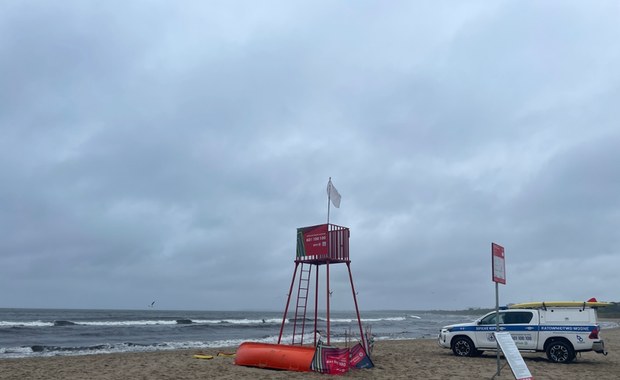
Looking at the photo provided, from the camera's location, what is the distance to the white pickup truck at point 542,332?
684 inches

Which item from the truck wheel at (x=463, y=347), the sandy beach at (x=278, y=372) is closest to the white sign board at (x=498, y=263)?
the sandy beach at (x=278, y=372)

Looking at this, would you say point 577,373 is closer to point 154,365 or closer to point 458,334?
point 458,334

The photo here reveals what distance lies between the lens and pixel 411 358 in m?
19.2

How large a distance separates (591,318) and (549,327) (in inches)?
51.6

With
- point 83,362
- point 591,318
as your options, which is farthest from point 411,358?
point 83,362

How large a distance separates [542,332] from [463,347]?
9.04 ft

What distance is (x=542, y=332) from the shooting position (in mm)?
18062

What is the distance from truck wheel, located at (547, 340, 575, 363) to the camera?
57.5ft

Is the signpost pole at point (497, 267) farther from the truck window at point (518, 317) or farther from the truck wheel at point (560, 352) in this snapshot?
the truck window at point (518, 317)

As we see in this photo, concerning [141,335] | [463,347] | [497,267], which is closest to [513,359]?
[497,267]

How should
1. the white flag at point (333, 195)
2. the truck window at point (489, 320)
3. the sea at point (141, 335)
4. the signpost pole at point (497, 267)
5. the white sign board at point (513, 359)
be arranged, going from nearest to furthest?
1. the white sign board at point (513, 359)
2. the signpost pole at point (497, 267)
3. the white flag at point (333, 195)
4. the truck window at point (489, 320)
5. the sea at point (141, 335)

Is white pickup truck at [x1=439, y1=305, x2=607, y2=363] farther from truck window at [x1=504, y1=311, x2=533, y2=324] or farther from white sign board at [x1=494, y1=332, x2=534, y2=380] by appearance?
white sign board at [x1=494, y1=332, x2=534, y2=380]

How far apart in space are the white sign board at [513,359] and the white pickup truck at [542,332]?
305 inches

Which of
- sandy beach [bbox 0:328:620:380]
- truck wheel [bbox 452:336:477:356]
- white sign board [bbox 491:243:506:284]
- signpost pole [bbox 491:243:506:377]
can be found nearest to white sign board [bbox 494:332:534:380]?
signpost pole [bbox 491:243:506:377]
